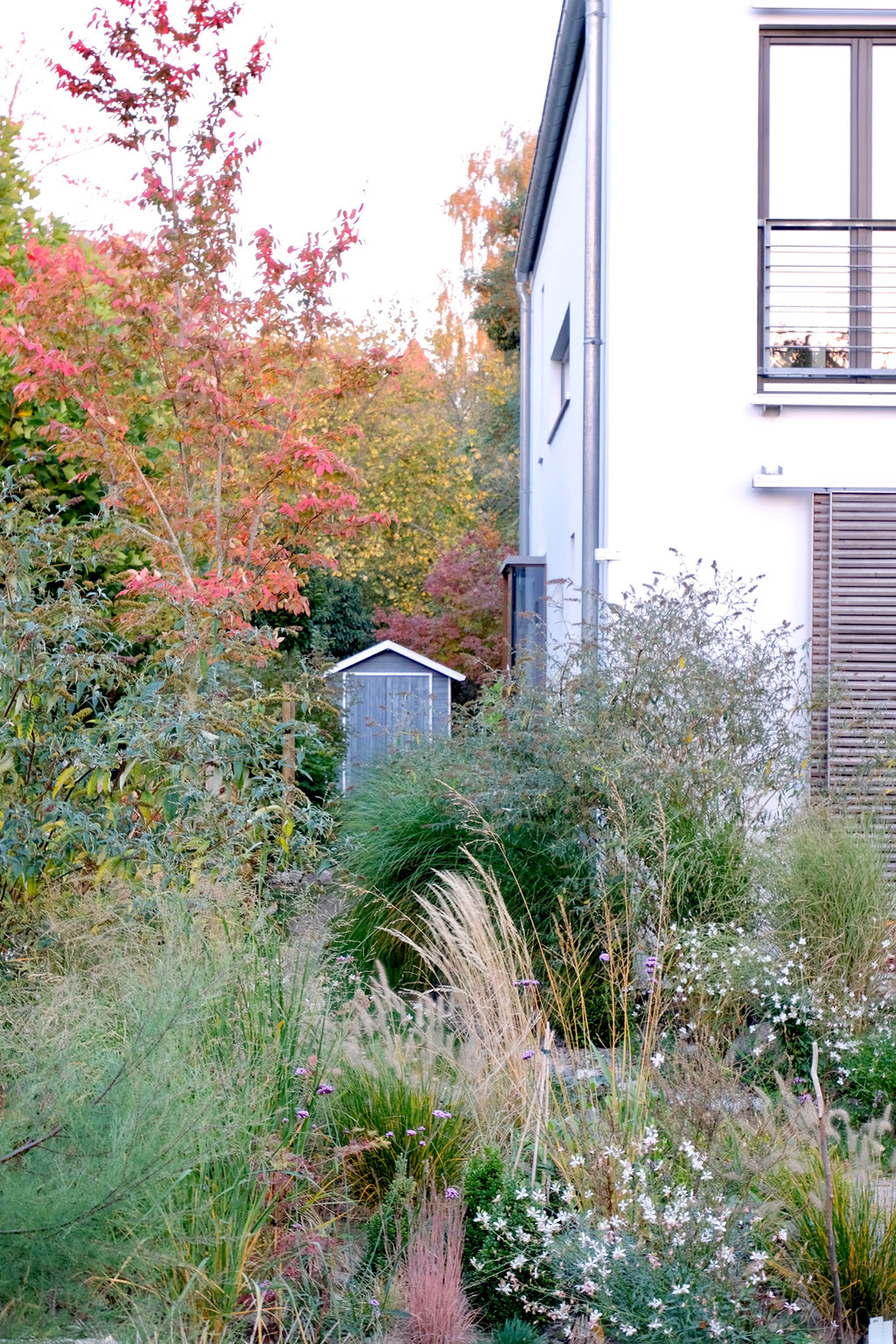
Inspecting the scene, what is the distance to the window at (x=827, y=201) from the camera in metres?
7.48

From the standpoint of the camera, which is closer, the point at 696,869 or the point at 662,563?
the point at 696,869

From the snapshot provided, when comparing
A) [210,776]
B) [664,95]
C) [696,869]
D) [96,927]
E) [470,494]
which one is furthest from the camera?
[470,494]

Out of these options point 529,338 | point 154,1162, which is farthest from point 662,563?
point 529,338

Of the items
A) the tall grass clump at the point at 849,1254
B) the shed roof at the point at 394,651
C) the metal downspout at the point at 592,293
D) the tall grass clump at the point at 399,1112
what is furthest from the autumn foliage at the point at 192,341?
the shed roof at the point at 394,651

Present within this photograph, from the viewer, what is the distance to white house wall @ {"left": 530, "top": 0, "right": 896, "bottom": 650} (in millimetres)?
7297

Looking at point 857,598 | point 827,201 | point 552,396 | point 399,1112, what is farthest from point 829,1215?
point 552,396

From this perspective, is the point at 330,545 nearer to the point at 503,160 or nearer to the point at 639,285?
the point at 503,160

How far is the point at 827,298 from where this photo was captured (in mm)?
7555

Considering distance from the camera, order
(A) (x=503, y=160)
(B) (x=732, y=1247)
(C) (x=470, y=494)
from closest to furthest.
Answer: (B) (x=732, y=1247) → (C) (x=470, y=494) → (A) (x=503, y=160)

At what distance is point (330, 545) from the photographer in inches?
938

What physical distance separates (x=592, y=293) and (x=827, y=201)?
4.89 feet

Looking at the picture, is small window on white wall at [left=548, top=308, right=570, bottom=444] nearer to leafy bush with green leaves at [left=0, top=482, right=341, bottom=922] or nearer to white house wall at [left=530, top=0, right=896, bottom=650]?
white house wall at [left=530, top=0, right=896, bottom=650]

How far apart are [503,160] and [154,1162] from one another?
102 ft

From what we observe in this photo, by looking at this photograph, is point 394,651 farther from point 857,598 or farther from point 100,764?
point 100,764
